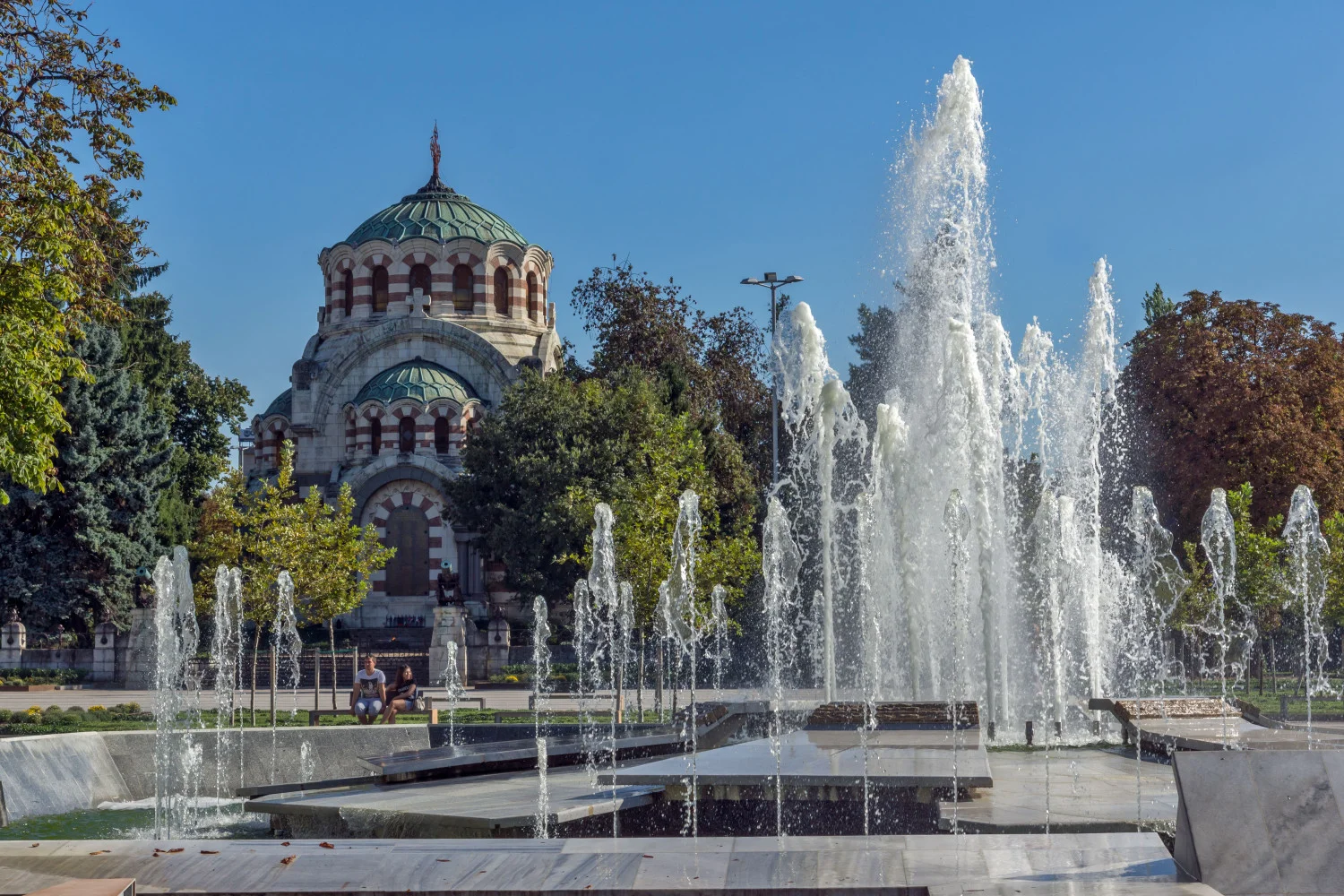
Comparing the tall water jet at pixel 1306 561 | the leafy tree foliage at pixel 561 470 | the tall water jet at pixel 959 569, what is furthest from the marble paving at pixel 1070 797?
the leafy tree foliage at pixel 561 470

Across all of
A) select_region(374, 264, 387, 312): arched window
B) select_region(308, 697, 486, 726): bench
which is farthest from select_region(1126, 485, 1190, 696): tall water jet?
select_region(374, 264, 387, 312): arched window

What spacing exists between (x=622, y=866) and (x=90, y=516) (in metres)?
34.8

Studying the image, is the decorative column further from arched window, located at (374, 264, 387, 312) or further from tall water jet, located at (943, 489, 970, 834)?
tall water jet, located at (943, 489, 970, 834)

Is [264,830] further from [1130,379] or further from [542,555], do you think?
[1130,379]

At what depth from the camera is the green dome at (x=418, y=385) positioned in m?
45.2

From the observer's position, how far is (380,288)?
49469mm

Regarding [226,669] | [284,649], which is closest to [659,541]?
[226,669]

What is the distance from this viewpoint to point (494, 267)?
162 ft

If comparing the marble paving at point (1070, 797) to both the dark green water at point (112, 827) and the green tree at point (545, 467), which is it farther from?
the green tree at point (545, 467)

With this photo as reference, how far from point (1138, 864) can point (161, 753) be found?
1053 cm

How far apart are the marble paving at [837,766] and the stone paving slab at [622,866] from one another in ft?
6.79

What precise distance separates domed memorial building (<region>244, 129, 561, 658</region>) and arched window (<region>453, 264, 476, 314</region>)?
0.13 ft

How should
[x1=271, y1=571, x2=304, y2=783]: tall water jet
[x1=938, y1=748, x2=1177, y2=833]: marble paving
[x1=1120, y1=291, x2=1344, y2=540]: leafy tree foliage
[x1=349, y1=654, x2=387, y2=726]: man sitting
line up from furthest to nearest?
[x1=1120, y1=291, x2=1344, y2=540]: leafy tree foliage < [x1=271, y1=571, x2=304, y2=783]: tall water jet < [x1=349, y1=654, x2=387, y2=726]: man sitting < [x1=938, y1=748, x2=1177, y2=833]: marble paving

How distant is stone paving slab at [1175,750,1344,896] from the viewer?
6.60 meters
